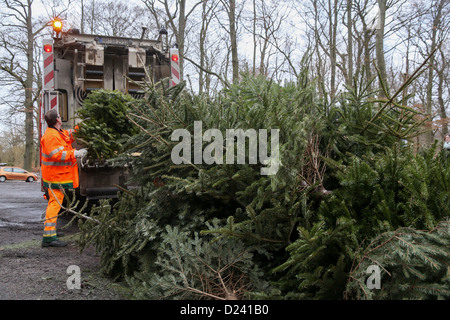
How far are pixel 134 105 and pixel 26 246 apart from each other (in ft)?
8.99

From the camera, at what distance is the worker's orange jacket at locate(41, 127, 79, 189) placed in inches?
205

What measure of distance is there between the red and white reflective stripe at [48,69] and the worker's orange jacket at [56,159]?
2.05 meters

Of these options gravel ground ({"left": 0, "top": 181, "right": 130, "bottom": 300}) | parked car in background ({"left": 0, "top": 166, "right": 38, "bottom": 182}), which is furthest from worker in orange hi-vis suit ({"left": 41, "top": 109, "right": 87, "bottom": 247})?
parked car in background ({"left": 0, "top": 166, "right": 38, "bottom": 182})

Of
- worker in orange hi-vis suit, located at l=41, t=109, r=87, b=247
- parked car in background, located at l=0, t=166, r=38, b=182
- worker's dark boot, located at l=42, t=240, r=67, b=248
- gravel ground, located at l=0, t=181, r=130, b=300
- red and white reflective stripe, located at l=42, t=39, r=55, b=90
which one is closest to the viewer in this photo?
gravel ground, located at l=0, t=181, r=130, b=300

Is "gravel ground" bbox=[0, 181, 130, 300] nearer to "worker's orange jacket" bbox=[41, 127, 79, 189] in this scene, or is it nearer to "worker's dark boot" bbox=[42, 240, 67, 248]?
"worker's dark boot" bbox=[42, 240, 67, 248]

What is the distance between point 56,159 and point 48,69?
8.86 feet

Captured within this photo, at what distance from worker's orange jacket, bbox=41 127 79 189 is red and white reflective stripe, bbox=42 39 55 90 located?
205cm

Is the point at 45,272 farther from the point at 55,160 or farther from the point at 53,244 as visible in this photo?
the point at 55,160

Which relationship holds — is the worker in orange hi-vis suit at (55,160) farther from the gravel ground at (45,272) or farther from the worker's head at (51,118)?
the gravel ground at (45,272)

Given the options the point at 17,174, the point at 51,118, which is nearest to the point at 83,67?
the point at 51,118

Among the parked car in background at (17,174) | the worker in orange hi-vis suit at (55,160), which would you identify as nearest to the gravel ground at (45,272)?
the worker in orange hi-vis suit at (55,160)

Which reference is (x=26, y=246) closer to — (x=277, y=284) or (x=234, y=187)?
(x=234, y=187)

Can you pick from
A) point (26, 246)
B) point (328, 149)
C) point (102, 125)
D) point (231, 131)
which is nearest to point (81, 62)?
point (102, 125)

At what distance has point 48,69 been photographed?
278 inches
